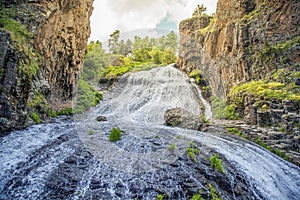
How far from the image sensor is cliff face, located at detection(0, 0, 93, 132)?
6980 mm

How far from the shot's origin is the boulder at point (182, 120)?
35.4ft

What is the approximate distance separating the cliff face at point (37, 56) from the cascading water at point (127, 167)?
1.21m

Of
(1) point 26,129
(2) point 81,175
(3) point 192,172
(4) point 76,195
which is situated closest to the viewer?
(4) point 76,195

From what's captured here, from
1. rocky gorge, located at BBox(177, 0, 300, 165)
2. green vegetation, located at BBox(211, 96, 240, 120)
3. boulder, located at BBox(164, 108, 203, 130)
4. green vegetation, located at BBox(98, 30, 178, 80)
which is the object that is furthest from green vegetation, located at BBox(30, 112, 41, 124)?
green vegetation, located at BBox(98, 30, 178, 80)

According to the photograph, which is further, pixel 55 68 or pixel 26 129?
pixel 55 68

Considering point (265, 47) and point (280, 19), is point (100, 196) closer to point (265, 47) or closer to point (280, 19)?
point (265, 47)

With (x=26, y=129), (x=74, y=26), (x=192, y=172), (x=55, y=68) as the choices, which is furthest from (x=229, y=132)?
(x=74, y=26)

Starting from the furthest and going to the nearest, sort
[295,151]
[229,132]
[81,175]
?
[229,132] → [295,151] → [81,175]

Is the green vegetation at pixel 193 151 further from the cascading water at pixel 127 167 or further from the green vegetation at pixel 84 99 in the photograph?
the green vegetation at pixel 84 99

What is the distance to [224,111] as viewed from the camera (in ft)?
42.6

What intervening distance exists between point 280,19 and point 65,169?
1527 centimetres

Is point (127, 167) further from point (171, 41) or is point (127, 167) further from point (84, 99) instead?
point (171, 41)

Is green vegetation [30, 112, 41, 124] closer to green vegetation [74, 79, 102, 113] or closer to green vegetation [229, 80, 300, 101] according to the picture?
green vegetation [74, 79, 102, 113]

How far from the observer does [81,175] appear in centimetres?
490
